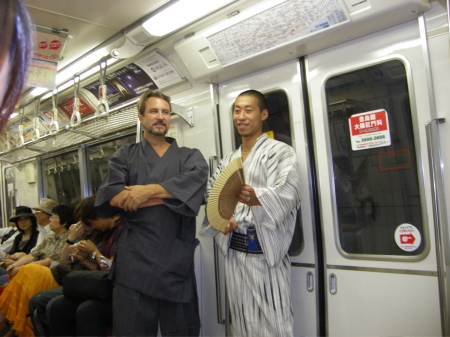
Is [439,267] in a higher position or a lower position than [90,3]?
lower

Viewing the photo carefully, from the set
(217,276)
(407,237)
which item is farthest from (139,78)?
(407,237)

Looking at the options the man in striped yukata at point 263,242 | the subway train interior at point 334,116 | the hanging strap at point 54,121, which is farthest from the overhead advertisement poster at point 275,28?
the hanging strap at point 54,121

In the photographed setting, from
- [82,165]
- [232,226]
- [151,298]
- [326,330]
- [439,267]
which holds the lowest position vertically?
[326,330]

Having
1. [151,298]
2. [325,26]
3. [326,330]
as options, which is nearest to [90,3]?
[325,26]

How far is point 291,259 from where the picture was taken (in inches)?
108

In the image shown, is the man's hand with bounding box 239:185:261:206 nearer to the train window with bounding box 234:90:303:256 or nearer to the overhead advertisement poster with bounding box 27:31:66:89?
the train window with bounding box 234:90:303:256

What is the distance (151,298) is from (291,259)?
1.04m

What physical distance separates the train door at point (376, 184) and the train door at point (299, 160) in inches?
4.2

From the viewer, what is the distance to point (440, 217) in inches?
78.5

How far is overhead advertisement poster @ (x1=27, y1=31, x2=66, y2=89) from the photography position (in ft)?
11.1

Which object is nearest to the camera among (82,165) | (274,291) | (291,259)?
(274,291)

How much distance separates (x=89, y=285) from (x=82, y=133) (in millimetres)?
2756

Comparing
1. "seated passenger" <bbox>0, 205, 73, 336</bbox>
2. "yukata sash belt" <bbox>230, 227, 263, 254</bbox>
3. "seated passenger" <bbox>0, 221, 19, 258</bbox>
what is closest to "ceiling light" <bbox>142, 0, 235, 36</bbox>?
"yukata sash belt" <bbox>230, 227, 263, 254</bbox>

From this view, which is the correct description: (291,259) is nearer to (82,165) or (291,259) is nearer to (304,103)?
(304,103)
